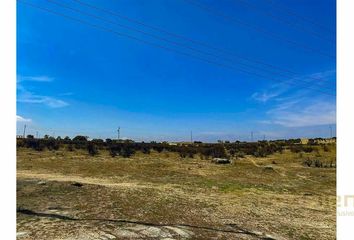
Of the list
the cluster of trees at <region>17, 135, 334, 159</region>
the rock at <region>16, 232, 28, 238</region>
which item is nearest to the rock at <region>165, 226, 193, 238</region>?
the rock at <region>16, 232, 28, 238</region>

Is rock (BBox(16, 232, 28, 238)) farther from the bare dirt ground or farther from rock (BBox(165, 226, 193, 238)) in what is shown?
rock (BBox(165, 226, 193, 238))

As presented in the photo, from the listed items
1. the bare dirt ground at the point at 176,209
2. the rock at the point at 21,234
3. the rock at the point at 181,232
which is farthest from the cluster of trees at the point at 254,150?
the rock at the point at 21,234

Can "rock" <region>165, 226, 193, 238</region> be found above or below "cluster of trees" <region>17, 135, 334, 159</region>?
below

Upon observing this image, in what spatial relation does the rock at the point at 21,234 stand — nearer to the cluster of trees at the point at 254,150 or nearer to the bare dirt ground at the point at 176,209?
the bare dirt ground at the point at 176,209

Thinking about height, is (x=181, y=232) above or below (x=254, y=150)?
below

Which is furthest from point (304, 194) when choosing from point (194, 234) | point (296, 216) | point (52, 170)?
point (52, 170)

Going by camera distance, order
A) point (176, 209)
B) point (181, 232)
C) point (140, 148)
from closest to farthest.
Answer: point (181, 232)
point (176, 209)
point (140, 148)

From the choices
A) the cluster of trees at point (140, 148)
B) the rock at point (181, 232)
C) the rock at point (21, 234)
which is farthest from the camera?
the cluster of trees at point (140, 148)

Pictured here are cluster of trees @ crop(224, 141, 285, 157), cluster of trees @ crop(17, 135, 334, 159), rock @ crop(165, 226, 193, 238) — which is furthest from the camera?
cluster of trees @ crop(224, 141, 285, 157)

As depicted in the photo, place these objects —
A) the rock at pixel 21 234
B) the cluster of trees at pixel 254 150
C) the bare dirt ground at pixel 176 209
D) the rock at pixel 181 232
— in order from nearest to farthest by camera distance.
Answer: the rock at pixel 21 234 → the rock at pixel 181 232 → the bare dirt ground at pixel 176 209 → the cluster of trees at pixel 254 150

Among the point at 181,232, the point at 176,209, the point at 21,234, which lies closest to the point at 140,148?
the point at 176,209

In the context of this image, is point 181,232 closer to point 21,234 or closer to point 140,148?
point 21,234
